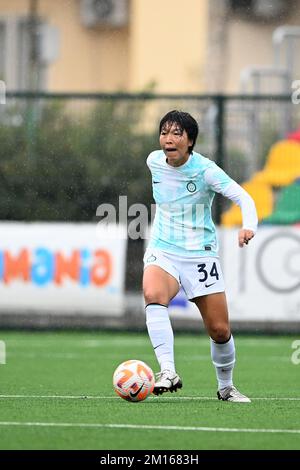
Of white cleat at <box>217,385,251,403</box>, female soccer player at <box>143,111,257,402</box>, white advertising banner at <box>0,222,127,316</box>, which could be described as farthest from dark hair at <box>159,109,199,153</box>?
white advertising banner at <box>0,222,127,316</box>

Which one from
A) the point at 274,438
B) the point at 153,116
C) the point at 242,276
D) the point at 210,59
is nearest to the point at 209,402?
the point at 274,438

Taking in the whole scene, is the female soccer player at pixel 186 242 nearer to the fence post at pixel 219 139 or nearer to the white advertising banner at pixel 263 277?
the white advertising banner at pixel 263 277

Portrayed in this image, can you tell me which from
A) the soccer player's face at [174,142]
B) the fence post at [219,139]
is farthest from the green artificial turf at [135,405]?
the fence post at [219,139]

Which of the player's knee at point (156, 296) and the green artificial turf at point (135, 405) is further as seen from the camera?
the player's knee at point (156, 296)

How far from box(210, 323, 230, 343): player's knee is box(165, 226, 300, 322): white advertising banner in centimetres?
787

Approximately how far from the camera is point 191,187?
9.88 metres

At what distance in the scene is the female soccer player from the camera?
9.75 meters

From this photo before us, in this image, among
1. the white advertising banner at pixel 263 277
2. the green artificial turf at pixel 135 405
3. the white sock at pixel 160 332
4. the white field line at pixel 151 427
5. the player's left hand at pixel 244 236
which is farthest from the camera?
the white advertising banner at pixel 263 277

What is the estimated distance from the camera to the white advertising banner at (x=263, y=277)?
58.2 ft

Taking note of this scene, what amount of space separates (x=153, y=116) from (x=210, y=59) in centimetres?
873

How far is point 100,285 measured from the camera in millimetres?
17828

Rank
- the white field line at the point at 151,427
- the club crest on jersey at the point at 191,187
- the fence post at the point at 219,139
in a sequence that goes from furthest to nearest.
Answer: the fence post at the point at 219,139 < the club crest on jersey at the point at 191,187 < the white field line at the point at 151,427

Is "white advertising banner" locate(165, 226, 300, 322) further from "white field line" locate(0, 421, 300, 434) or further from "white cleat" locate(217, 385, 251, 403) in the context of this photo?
"white field line" locate(0, 421, 300, 434)

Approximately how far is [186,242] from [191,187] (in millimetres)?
387
